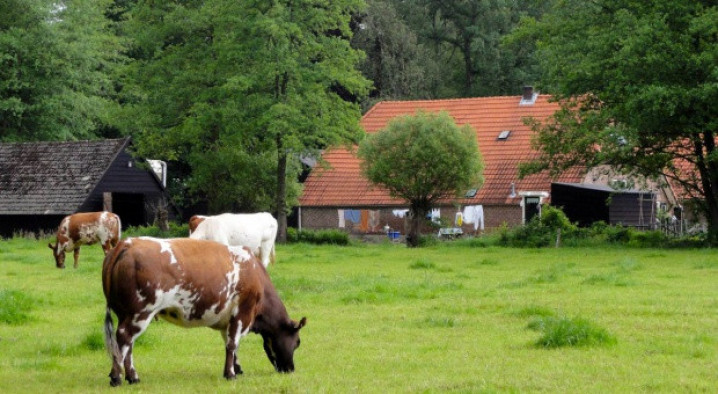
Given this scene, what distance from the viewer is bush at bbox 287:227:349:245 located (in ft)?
133

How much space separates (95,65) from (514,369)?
1988 inches

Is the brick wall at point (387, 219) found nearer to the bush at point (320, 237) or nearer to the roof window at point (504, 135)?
the roof window at point (504, 135)

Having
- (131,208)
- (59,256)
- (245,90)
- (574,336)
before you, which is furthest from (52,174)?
(574,336)

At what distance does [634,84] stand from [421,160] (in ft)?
27.5

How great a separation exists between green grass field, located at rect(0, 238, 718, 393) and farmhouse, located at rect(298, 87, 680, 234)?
2236 cm

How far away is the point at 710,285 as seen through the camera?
2072cm

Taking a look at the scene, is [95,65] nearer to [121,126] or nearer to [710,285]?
[121,126]

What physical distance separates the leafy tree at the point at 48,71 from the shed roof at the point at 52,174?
737 centimetres

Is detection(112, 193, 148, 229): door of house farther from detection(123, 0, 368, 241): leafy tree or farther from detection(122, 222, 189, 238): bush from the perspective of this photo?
detection(122, 222, 189, 238): bush

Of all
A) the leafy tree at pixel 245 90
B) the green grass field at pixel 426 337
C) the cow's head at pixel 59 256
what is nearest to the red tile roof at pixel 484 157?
the leafy tree at pixel 245 90

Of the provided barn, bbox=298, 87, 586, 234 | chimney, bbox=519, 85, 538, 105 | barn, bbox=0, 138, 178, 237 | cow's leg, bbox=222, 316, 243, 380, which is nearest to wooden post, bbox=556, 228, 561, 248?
barn, bbox=298, 87, 586, 234

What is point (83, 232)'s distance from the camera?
92.1ft

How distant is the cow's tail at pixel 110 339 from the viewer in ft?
34.1

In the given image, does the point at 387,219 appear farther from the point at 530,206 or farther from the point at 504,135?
the point at 504,135
